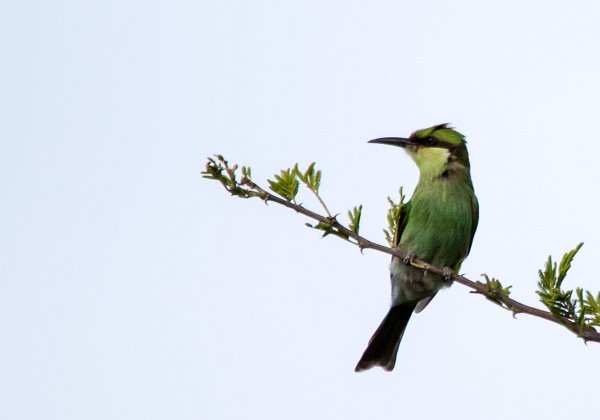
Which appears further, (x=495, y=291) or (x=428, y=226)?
(x=428, y=226)

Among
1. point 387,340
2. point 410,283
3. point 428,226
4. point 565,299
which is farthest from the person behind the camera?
point 387,340

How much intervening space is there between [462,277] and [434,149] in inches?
125

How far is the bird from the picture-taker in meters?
5.66

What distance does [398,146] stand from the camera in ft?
19.7

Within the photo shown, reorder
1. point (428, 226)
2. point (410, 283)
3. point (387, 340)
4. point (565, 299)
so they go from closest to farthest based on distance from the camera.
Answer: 1. point (565, 299)
2. point (428, 226)
3. point (410, 283)
4. point (387, 340)

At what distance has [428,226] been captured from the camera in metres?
5.65

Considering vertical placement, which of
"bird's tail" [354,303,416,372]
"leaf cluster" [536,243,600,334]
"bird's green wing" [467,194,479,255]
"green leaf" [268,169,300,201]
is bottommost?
"leaf cluster" [536,243,600,334]

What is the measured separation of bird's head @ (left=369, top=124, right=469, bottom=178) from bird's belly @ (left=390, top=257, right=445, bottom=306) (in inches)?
27.3

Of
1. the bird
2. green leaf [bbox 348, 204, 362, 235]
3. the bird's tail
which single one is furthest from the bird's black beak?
green leaf [bbox 348, 204, 362, 235]

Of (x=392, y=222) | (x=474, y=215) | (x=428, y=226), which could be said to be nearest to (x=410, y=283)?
(x=428, y=226)

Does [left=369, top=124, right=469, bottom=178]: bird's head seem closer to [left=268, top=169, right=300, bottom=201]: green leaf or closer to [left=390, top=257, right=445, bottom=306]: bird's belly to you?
[left=390, top=257, right=445, bottom=306]: bird's belly

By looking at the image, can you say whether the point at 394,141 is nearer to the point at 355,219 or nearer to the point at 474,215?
the point at 474,215

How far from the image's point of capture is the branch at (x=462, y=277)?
2.53 meters

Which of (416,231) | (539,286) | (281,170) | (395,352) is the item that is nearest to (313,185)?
(281,170)
